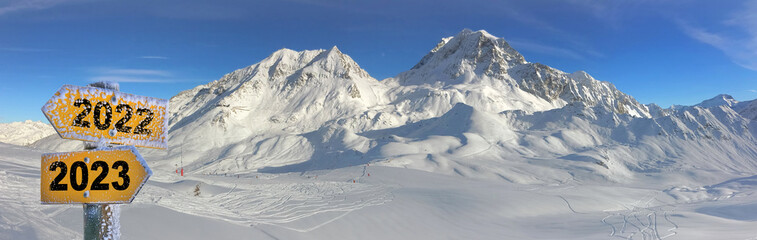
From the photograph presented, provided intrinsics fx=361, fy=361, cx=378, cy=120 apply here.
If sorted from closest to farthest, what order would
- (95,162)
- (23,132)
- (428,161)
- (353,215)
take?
(95,162), (353,215), (428,161), (23,132)

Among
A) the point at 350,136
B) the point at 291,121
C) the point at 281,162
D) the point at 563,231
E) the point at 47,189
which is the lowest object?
the point at 563,231

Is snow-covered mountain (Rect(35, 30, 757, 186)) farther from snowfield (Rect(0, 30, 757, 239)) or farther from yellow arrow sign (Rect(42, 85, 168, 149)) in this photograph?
yellow arrow sign (Rect(42, 85, 168, 149))

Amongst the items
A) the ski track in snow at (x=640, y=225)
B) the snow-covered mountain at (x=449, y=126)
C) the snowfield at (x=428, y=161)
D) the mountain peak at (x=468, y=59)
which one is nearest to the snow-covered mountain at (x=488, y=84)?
the mountain peak at (x=468, y=59)

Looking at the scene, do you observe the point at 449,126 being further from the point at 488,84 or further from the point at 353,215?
the point at 353,215

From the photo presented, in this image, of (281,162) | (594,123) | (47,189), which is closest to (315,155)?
(281,162)

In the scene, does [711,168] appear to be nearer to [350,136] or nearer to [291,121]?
[350,136]

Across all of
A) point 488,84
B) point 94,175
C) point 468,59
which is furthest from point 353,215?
point 468,59

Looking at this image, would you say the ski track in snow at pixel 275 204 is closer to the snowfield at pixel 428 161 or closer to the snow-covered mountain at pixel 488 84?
the snowfield at pixel 428 161
